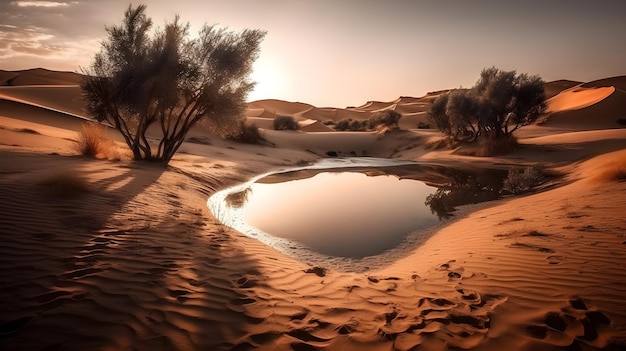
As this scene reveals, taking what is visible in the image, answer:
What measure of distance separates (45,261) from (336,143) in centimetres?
3167

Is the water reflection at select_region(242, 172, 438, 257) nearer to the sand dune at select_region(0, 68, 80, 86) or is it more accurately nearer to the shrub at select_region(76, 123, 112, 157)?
the shrub at select_region(76, 123, 112, 157)

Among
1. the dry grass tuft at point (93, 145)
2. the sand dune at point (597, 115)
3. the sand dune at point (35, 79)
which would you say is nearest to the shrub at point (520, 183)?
the dry grass tuft at point (93, 145)

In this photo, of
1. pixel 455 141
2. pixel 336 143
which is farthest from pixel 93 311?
pixel 336 143

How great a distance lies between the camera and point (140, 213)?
20.9 ft

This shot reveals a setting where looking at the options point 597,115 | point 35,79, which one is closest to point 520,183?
point 597,115

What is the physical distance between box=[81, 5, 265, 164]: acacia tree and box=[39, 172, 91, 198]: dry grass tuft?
6.52m

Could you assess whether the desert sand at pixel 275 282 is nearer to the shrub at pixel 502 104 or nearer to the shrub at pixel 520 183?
the shrub at pixel 520 183

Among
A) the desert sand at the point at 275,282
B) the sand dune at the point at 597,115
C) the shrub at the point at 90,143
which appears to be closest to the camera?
the desert sand at the point at 275,282

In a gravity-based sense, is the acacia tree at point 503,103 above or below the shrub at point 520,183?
above

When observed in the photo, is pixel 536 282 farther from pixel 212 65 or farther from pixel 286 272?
pixel 212 65

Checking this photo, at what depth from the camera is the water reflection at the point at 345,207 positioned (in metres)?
7.02

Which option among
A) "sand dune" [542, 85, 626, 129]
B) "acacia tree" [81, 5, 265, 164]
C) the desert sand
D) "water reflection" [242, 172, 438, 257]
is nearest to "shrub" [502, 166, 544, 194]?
"water reflection" [242, 172, 438, 257]

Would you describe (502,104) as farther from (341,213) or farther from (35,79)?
(35,79)

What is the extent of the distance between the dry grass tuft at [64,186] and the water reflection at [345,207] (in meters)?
2.99
